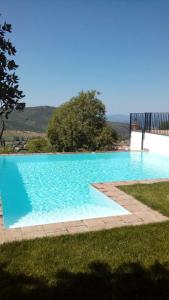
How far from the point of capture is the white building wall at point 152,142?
52.9ft

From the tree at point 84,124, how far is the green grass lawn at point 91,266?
20551 millimetres

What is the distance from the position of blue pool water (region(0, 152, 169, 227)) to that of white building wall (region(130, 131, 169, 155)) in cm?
61

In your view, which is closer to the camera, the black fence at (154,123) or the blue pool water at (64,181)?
the blue pool water at (64,181)

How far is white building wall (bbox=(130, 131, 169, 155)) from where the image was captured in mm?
16109

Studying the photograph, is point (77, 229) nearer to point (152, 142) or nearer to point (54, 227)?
point (54, 227)

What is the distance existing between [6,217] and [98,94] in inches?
786

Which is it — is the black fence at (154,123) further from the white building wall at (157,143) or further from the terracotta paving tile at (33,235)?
the terracotta paving tile at (33,235)

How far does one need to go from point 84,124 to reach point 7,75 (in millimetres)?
23238

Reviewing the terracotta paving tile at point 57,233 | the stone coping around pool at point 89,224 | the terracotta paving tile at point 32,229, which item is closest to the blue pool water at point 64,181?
the stone coping around pool at point 89,224

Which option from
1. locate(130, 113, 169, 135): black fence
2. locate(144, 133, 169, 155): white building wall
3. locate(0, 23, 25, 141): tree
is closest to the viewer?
locate(0, 23, 25, 141): tree

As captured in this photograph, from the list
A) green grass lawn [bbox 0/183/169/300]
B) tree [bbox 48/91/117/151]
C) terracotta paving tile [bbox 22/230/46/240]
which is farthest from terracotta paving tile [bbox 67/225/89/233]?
tree [bbox 48/91/117/151]

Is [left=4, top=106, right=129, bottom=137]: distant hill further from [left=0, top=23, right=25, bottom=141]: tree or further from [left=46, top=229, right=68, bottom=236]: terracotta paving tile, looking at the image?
[left=0, top=23, right=25, bottom=141]: tree

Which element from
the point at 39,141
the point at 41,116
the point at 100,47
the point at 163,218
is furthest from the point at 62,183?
the point at 41,116

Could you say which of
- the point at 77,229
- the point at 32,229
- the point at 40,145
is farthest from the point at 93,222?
the point at 40,145
